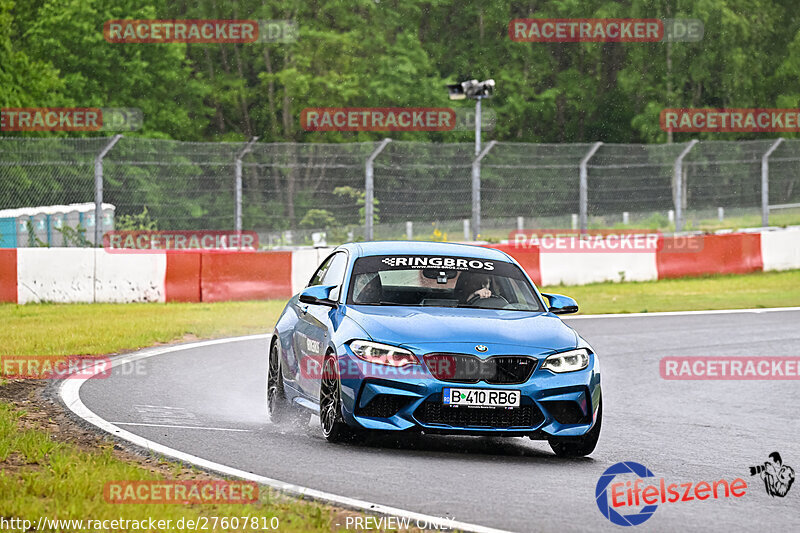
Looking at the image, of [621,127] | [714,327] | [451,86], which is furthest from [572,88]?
[714,327]

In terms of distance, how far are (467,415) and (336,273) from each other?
2.13m

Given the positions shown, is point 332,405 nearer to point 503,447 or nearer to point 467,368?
point 467,368

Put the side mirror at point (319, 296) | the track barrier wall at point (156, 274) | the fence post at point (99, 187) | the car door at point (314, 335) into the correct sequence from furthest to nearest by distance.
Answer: the fence post at point (99, 187) < the track barrier wall at point (156, 274) < the side mirror at point (319, 296) < the car door at point (314, 335)

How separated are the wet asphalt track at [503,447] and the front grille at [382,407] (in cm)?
26

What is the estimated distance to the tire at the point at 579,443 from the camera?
27.2 feet

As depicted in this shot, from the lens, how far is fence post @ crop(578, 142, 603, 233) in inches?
1027

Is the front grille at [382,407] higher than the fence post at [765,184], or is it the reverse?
the fence post at [765,184]

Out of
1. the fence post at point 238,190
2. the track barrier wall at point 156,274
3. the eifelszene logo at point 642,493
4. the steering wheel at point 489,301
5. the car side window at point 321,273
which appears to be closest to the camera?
the eifelszene logo at point 642,493

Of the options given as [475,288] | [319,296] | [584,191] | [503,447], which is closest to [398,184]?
[584,191]

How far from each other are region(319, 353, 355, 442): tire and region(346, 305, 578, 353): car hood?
34 cm

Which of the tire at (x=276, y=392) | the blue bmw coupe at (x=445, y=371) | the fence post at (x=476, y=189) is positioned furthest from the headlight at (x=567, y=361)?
the fence post at (x=476, y=189)

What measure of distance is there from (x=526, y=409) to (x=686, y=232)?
2123 centimetres

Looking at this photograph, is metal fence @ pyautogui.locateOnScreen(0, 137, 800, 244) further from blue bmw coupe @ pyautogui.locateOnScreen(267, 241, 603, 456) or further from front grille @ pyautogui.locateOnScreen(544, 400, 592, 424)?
front grille @ pyautogui.locateOnScreen(544, 400, 592, 424)

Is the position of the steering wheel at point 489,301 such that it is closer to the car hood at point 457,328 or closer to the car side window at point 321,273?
the car hood at point 457,328
